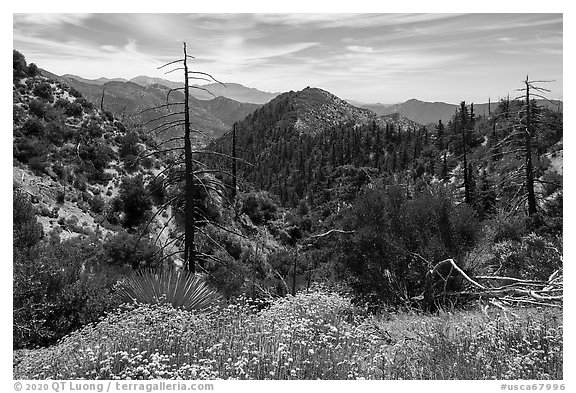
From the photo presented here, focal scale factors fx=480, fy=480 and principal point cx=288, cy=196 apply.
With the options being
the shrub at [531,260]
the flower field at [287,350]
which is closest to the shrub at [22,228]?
the flower field at [287,350]

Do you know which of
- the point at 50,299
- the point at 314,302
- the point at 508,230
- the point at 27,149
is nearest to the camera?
the point at 314,302

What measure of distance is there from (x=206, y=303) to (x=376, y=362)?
289 centimetres

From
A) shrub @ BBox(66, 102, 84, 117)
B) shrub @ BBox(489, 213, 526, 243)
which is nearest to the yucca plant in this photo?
shrub @ BBox(489, 213, 526, 243)

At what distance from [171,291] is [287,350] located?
8.15 ft

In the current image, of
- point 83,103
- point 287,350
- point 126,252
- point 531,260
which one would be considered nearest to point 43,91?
point 83,103

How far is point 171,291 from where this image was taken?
680cm

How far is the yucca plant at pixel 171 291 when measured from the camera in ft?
22.2

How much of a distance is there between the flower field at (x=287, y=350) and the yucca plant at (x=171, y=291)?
2.02 feet

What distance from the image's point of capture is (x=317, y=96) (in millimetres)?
130125

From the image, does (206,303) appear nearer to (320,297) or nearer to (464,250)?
(320,297)

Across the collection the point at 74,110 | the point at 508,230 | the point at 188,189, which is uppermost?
the point at 74,110

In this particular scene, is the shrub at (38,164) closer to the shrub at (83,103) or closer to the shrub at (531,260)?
the shrub at (83,103)

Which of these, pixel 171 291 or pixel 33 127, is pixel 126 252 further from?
pixel 171 291

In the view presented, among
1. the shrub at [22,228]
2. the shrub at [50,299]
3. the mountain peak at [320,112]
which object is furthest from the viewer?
the mountain peak at [320,112]
